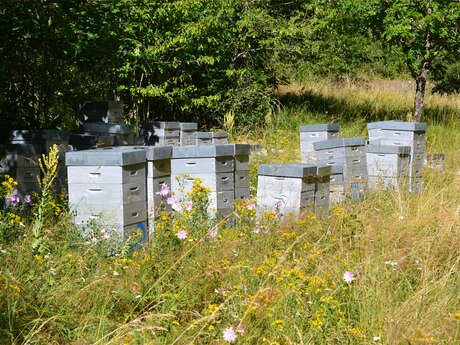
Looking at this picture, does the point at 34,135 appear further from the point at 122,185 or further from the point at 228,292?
the point at 228,292

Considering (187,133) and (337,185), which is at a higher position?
(187,133)

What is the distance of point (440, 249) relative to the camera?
3900mm

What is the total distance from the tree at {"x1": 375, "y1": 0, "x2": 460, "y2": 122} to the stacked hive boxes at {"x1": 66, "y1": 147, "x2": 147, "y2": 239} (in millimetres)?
7007

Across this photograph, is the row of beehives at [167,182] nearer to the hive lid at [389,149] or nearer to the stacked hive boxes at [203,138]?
the hive lid at [389,149]

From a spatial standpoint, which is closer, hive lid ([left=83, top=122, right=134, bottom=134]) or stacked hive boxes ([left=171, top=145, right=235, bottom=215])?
stacked hive boxes ([left=171, top=145, right=235, bottom=215])

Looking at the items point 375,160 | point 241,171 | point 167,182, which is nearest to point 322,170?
point 241,171

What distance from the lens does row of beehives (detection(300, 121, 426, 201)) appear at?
6012 millimetres

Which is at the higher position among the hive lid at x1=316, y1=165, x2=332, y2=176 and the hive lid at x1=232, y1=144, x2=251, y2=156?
the hive lid at x1=232, y1=144, x2=251, y2=156

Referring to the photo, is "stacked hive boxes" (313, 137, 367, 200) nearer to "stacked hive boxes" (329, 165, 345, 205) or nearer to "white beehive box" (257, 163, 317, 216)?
"stacked hive boxes" (329, 165, 345, 205)

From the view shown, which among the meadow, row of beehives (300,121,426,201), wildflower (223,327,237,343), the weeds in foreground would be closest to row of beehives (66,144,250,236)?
the meadow

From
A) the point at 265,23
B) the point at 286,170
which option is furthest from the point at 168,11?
the point at 286,170

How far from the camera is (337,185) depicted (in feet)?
19.3

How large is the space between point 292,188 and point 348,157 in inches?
66.1

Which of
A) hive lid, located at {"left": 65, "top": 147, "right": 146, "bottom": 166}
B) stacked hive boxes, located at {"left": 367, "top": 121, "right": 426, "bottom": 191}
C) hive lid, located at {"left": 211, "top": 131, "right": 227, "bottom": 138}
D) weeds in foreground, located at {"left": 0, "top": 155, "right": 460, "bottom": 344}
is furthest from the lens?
hive lid, located at {"left": 211, "top": 131, "right": 227, "bottom": 138}
